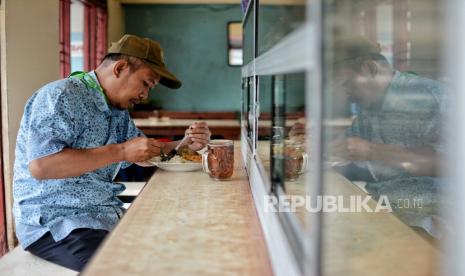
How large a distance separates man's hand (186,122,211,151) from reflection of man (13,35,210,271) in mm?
248

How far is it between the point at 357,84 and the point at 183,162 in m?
1.07

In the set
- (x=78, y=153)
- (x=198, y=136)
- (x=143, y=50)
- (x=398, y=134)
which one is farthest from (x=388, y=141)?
(x=78, y=153)

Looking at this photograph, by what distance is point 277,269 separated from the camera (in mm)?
981

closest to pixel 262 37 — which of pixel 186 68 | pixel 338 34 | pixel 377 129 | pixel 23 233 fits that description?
pixel 377 129

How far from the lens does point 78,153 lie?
6.07ft

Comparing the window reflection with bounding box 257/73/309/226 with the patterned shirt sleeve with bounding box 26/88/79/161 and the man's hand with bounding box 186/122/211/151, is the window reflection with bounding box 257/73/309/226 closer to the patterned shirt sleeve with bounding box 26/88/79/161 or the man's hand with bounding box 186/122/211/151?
the patterned shirt sleeve with bounding box 26/88/79/161

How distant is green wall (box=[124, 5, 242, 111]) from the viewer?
23.8ft

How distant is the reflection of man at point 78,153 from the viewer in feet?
5.96

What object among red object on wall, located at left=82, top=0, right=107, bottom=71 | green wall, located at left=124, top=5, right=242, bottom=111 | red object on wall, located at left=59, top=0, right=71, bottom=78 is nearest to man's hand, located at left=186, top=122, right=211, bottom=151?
red object on wall, located at left=59, top=0, right=71, bottom=78

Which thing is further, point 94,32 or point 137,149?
point 94,32

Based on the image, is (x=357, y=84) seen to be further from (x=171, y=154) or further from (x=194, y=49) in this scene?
(x=194, y=49)

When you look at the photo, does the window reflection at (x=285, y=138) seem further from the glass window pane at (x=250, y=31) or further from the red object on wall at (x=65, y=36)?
the red object on wall at (x=65, y=36)

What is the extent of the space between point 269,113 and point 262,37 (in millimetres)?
335

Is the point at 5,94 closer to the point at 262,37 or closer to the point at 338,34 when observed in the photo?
the point at 262,37
